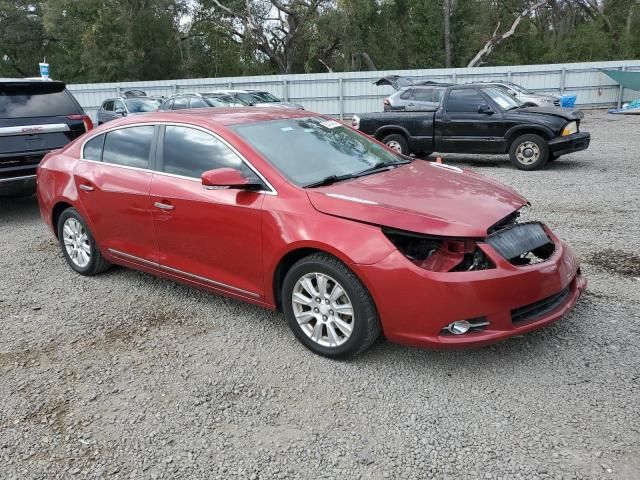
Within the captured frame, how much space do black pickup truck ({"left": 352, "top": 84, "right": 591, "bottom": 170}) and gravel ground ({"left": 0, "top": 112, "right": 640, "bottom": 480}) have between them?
5604mm

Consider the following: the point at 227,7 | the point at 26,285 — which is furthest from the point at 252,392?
the point at 227,7

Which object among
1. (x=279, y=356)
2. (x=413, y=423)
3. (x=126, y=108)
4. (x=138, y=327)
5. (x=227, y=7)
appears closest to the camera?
(x=413, y=423)

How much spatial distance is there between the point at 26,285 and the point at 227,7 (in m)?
34.4

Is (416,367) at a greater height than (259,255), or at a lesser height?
lesser

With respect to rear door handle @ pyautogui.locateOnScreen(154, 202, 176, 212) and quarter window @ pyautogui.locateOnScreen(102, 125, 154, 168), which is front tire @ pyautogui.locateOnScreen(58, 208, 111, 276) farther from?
rear door handle @ pyautogui.locateOnScreen(154, 202, 176, 212)

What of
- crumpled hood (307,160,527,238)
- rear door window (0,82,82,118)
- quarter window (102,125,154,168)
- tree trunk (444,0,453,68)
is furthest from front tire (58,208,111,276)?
tree trunk (444,0,453,68)

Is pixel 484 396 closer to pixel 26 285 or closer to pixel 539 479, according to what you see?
pixel 539 479

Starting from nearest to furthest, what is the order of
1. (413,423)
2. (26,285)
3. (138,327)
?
(413,423), (138,327), (26,285)

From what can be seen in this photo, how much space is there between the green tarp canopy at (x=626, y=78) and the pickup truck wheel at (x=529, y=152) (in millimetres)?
15235

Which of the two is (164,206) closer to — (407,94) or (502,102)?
(502,102)

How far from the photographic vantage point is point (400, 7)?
36.6 metres

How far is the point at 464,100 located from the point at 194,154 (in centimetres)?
799

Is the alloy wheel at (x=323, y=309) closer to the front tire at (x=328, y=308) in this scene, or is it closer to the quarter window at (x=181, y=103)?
the front tire at (x=328, y=308)

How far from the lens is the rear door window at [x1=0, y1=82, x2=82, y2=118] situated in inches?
284
